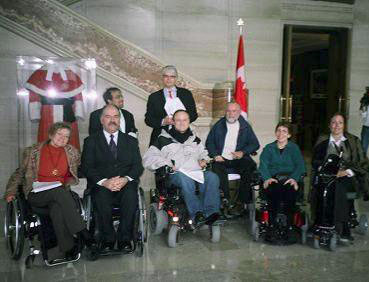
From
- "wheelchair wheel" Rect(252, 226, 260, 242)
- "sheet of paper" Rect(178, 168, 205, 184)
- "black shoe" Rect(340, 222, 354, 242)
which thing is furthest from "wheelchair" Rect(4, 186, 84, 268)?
"black shoe" Rect(340, 222, 354, 242)

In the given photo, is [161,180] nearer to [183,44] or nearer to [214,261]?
[214,261]

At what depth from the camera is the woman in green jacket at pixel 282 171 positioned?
371 centimetres

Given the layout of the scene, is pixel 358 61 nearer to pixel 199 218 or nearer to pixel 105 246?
pixel 199 218

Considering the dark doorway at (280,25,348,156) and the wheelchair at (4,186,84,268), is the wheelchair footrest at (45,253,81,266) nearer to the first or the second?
the wheelchair at (4,186,84,268)

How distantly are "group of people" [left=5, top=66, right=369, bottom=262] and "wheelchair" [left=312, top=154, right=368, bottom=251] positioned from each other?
86 millimetres

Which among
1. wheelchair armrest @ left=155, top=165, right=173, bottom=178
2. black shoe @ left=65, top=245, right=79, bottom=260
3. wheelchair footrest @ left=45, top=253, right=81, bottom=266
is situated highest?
wheelchair armrest @ left=155, top=165, right=173, bottom=178

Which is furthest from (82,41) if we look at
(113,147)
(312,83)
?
(312,83)

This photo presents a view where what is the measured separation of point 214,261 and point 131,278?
2.37 ft

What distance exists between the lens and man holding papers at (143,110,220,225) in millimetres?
3713

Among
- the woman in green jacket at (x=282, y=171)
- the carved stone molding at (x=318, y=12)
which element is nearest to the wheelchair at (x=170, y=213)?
the woman in green jacket at (x=282, y=171)

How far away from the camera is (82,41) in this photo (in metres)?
5.55

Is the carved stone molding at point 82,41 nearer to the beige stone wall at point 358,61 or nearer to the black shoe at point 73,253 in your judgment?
the black shoe at point 73,253

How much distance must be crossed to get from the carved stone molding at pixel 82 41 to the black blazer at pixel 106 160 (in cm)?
232

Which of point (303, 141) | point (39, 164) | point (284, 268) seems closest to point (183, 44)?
point (39, 164)
